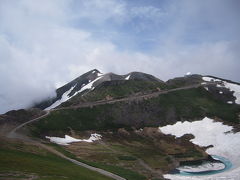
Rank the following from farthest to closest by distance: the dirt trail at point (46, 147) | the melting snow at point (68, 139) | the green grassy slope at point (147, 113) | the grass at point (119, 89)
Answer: the grass at point (119, 89) < the green grassy slope at point (147, 113) < the melting snow at point (68, 139) < the dirt trail at point (46, 147)

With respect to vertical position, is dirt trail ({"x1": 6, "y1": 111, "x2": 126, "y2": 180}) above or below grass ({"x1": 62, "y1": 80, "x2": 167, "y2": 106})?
below

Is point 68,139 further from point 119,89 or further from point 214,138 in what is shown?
point 119,89

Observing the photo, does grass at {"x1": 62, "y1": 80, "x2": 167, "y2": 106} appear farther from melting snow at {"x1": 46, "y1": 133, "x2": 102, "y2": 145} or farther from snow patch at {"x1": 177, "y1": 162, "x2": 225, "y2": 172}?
snow patch at {"x1": 177, "y1": 162, "x2": 225, "y2": 172}

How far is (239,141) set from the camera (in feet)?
395

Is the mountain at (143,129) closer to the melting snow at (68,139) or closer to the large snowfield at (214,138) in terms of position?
the large snowfield at (214,138)

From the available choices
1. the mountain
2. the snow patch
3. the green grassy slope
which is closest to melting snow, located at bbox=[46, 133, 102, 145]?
the mountain

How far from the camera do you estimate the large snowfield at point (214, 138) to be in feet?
291

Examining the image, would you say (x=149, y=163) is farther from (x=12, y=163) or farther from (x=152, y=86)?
(x=152, y=86)

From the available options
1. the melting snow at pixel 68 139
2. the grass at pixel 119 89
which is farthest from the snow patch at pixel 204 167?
the grass at pixel 119 89

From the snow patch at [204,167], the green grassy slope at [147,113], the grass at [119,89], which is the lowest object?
the snow patch at [204,167]

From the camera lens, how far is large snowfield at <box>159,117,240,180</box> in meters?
88.8

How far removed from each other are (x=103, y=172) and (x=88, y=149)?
3156 cm

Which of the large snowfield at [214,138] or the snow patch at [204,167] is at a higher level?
the large snowfield at [214,138]

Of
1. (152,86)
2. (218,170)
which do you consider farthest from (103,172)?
(152,86)
